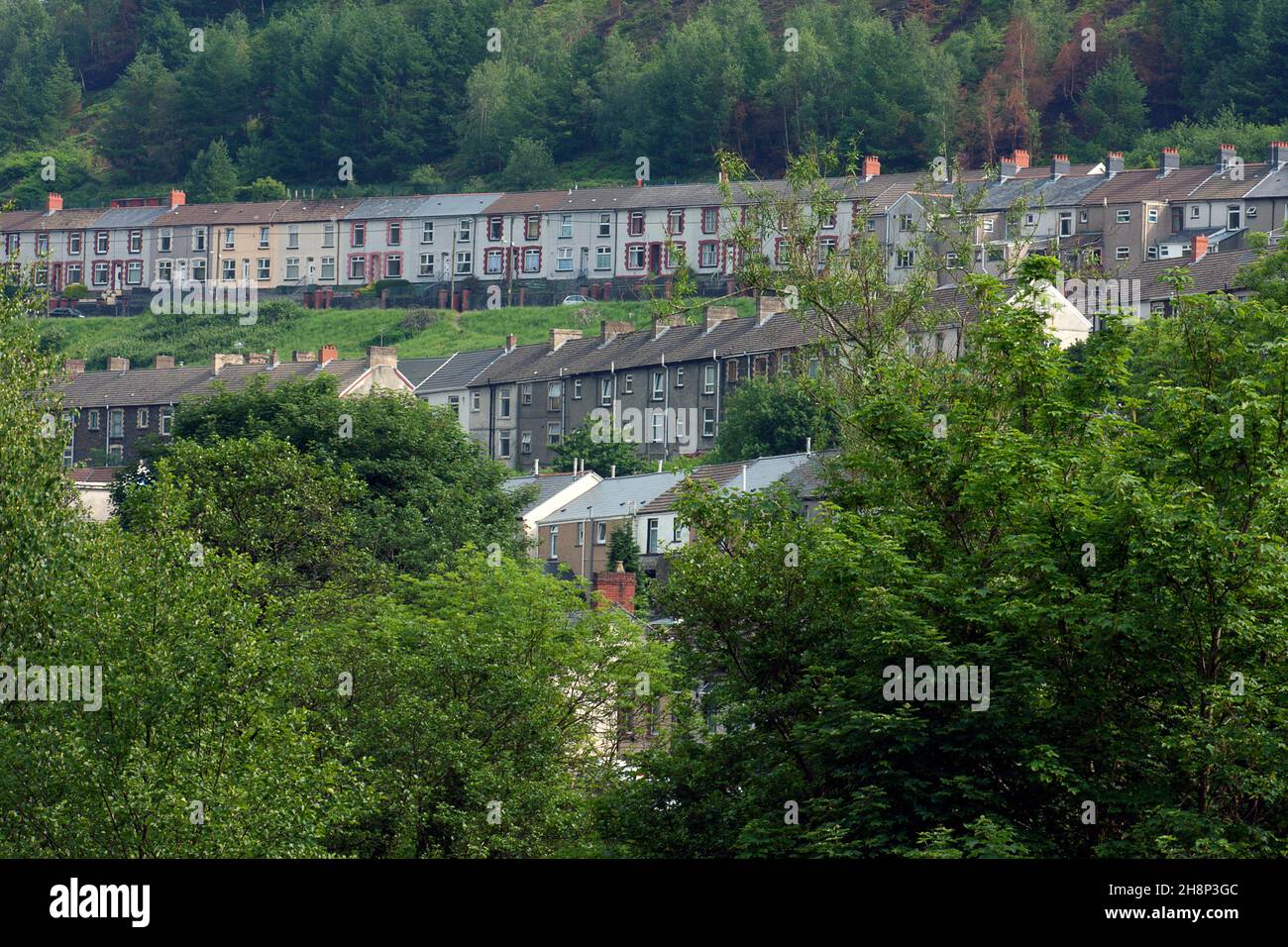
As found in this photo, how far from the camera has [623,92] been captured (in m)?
155

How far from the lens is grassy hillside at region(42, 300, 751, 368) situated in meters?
114

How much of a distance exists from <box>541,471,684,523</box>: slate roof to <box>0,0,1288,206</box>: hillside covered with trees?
59103 mm

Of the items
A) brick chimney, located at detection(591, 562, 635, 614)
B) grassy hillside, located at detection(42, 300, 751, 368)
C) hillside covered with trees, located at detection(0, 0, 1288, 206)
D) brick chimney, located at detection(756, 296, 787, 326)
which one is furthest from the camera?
hillside covered with trees, located at detection(0, 0, 1288, 206)

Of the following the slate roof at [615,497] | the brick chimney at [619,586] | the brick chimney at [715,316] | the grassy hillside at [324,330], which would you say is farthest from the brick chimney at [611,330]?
the brick chimney at [619,586]

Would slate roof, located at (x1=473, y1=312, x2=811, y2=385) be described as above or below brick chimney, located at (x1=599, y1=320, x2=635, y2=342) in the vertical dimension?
below

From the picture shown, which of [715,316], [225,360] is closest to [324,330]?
[225,360]

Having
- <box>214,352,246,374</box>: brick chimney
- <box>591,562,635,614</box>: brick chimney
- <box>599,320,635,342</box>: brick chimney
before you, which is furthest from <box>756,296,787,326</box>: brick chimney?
<box>591,562,635,614</box>: brick chimney

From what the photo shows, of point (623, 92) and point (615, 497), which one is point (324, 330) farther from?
point (615, 497)

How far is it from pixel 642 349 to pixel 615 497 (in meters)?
20.1

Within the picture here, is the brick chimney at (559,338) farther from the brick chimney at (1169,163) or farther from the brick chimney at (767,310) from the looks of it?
the brick chimney at (1169,163)

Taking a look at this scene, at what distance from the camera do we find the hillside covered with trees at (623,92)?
137625 mm

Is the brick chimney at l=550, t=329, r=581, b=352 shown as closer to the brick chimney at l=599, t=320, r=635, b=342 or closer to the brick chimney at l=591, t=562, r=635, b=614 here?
the brick chimney at l=599, t=320, r=635, b=342

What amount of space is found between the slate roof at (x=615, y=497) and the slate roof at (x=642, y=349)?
1087 cm
